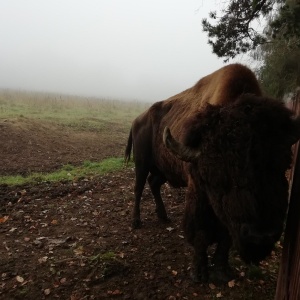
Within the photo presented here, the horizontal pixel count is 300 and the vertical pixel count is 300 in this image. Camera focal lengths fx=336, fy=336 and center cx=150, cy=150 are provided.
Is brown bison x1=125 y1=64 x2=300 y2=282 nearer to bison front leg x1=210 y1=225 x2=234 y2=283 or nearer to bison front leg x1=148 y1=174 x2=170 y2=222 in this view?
bison front leg x1=210 y1=225 x2=234 y2=283

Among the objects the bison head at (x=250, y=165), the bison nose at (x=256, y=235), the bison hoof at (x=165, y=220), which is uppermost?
the bison head at (x=250, y=165)

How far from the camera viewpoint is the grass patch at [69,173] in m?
9.20

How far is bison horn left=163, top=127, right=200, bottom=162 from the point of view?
3318 mm

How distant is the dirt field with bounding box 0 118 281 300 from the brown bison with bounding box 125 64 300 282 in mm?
418

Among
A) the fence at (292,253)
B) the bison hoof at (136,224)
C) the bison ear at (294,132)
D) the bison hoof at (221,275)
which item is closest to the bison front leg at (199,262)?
the bison hoof at (221,275)

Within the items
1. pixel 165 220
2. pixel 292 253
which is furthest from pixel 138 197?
pixel 292 253

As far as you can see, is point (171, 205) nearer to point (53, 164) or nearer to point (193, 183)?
point (193, 183)

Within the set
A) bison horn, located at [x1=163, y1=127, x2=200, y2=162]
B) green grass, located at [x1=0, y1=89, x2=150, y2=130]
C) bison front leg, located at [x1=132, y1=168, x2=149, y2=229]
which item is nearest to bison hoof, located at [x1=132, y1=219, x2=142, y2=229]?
bison front leg, located at [x1=132, y1=168, x2=149, y2=229]

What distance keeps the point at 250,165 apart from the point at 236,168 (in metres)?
0.14

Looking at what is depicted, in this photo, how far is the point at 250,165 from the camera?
8.84 feet

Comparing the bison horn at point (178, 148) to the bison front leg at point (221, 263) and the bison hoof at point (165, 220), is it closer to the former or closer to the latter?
the bison front leg at point (221, 263)

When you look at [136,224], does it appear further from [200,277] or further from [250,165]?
[250,165]

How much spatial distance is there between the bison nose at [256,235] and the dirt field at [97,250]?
1.41 m

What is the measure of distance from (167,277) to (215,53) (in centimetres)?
478
